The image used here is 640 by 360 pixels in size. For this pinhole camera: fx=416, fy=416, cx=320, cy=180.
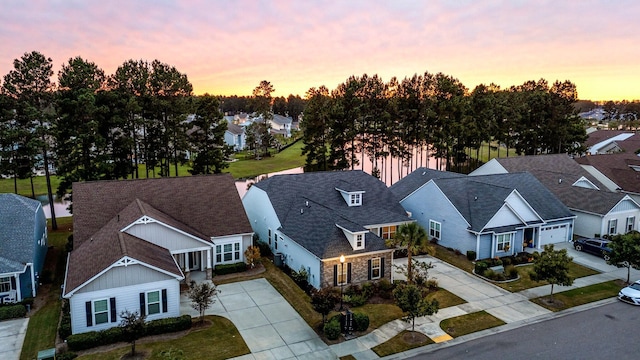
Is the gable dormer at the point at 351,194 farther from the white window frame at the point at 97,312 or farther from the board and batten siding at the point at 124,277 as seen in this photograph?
the white window frame at the point at 97,312

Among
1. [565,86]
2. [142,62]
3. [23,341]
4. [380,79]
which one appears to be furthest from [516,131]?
[23,341]

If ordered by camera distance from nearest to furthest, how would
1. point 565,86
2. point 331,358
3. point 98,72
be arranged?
point 331,358, point 98,72, point 565,86

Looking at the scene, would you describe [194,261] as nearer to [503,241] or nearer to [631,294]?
[503,241]

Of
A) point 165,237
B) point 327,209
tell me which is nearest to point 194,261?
point 165,237

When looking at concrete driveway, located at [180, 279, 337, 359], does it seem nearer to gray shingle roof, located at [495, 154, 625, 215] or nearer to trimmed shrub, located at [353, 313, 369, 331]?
trimmed shrub, located at [353, 313, 369, 331]

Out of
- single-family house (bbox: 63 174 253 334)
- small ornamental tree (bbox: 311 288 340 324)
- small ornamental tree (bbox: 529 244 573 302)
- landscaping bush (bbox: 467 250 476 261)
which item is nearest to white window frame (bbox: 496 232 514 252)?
landscaping bush (bbox: 467 250 476 261)

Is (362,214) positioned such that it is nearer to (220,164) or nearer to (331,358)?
(331,358)
